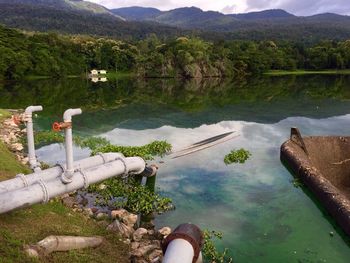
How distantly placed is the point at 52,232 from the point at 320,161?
1709 cm

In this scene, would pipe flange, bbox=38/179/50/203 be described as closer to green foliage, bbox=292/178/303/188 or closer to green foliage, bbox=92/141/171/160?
green foliage, bbox=92/141/171/160

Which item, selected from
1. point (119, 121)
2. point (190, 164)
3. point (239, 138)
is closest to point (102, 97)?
point (119, 121)

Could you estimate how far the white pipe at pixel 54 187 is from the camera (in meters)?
10.7

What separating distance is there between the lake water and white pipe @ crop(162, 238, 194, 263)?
6034mm

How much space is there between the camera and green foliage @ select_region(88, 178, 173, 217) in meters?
17.2

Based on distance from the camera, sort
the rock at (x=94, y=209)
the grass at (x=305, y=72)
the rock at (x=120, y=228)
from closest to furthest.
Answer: the rock at (x=120, y=228) < the rock at (x=94, y=209) < the grass at (x=305, y=72)

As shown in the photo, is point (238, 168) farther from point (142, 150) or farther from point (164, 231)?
point (164, 231)

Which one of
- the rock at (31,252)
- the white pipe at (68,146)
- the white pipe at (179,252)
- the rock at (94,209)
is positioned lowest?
the rock at (94,209)

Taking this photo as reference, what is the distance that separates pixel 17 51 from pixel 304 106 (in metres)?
80.1

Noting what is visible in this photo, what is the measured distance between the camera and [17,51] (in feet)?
339

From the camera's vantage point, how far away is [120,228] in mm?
13711

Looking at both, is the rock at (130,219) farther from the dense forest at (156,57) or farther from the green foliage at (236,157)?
the dense forest at (156,57)

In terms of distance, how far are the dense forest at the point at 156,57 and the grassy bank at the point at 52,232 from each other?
9303cm

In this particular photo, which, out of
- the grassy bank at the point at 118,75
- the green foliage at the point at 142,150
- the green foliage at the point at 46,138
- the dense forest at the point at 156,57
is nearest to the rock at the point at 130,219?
the green foliage at the point at 142,150
